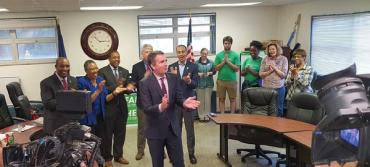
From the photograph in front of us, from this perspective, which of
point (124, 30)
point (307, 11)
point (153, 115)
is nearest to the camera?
point (153, 115)

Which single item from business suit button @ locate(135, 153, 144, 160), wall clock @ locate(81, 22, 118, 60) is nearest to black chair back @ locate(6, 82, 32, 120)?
wall clock @ locate(81, 22, 118, 60)

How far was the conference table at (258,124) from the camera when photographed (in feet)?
11.9

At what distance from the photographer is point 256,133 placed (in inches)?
168

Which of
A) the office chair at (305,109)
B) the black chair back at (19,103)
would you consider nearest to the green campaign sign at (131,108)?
the black chair back at (19,103)

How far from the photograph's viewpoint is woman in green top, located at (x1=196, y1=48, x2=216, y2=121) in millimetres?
6730

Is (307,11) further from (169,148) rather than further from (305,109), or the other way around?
(169,148)

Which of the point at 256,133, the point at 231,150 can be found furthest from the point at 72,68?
the point at 256,133

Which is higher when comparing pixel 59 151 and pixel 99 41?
pixel 99 41

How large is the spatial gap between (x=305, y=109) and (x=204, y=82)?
3.11 m

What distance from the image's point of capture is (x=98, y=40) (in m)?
6.95

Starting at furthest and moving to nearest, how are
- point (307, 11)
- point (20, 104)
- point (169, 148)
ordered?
point (307, 11), point (20, 104), point (169, 148)

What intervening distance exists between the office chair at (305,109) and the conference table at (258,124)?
0.36ft

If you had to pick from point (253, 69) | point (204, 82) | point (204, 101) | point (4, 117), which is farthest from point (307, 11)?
point (4, 117)

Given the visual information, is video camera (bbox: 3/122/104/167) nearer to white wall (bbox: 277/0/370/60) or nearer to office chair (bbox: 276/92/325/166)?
office chair (bbox: 276/92/325/166)
